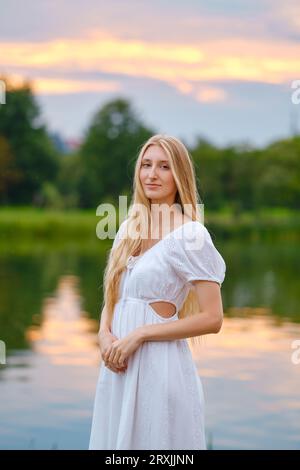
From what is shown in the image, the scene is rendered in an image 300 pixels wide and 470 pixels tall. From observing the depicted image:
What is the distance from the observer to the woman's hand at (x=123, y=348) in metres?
3.46

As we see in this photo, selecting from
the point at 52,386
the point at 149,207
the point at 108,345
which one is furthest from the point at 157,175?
the point at 52,386

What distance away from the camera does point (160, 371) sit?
347 cm

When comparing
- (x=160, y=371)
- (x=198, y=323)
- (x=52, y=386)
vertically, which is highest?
(x=52, y=386)

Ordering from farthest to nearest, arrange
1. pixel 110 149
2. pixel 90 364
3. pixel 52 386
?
pixel 110 149 → pixel 90 364 → pixel 52 386

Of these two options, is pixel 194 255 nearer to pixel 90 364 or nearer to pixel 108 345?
pixel 108 345

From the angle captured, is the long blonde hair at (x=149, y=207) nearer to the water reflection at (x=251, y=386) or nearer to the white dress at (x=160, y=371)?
the white dress at (x=160, y=371)

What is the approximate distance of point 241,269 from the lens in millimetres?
36750

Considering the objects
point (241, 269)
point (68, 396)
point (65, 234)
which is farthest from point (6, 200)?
Answer: point (68, 396)

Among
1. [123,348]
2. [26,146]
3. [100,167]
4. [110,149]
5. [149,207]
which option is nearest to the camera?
[123,348]

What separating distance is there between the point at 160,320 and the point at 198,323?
14 cm

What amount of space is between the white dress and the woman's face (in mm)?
131

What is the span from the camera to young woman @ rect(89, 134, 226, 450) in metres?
3.47

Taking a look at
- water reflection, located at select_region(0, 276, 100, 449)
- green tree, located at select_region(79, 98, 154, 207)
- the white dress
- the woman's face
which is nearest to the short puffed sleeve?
the white dress

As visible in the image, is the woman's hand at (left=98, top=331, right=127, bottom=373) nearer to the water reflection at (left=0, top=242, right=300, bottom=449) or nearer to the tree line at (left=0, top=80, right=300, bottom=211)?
the water reflection at (left=0, top=242, right=300, bottom=449)
